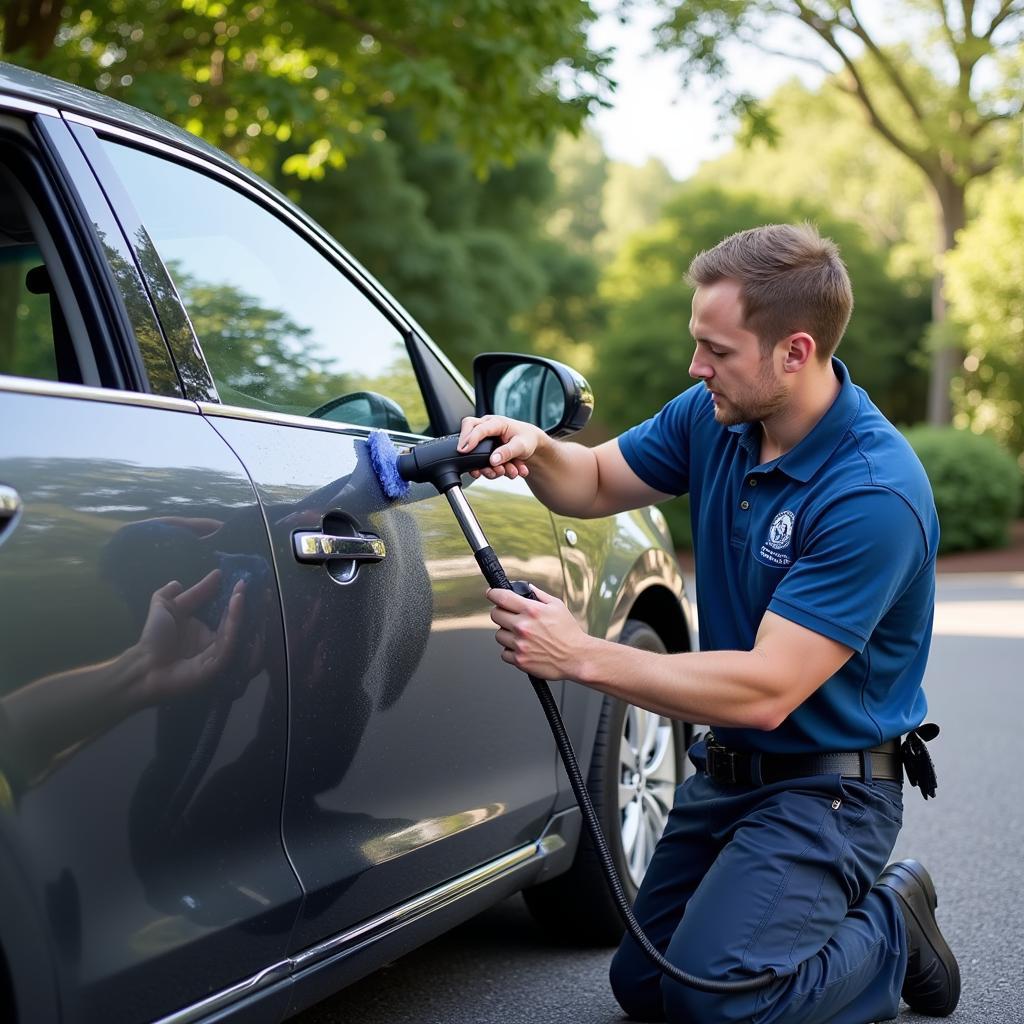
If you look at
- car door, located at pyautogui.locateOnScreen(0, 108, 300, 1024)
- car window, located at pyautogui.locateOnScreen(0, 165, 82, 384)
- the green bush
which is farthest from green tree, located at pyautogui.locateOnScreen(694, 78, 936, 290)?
car door, located at pyautogui.locateOnScreen(0, 108, 300, 1024)

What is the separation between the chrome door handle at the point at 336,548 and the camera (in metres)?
2.41

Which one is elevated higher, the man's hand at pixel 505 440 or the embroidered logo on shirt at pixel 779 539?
the man's hand at pixel 505 440

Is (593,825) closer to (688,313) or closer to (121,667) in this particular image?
(121,667)

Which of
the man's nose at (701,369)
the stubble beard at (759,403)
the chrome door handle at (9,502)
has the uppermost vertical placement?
the man's nose at (701,369)

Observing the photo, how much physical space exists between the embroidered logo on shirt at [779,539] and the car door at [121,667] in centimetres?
111

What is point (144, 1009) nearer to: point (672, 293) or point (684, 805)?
point (684, 805)

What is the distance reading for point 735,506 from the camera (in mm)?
3139

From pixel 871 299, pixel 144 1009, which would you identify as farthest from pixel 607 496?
pixel 871 299

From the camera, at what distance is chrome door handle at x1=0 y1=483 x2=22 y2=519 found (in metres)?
1.85

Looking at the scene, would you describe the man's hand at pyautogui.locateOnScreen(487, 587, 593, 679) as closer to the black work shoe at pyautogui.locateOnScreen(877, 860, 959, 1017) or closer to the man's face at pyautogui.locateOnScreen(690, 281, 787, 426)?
the man's face at pyautogui.locateOnScreen(690, 281, 787, 426)

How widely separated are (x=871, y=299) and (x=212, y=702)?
2969 centimetres

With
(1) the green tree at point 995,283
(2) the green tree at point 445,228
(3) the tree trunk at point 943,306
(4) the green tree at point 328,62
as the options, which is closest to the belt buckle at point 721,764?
(4) the green tree at point 328,62

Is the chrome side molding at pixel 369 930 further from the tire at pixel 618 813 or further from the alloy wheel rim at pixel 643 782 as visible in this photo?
the alloy wheel rim at pixel 643 782

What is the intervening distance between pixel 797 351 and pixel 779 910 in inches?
42.9
